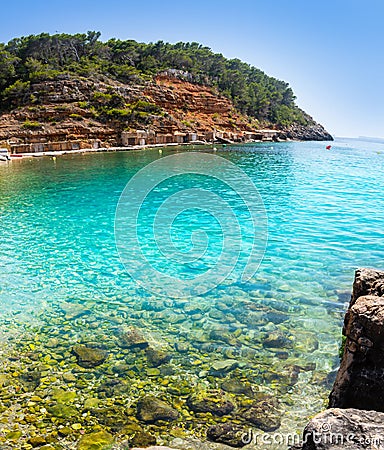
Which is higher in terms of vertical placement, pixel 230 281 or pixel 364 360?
pixel 364 360

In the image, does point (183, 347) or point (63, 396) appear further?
point (183, 347)

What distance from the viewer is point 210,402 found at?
509 cm

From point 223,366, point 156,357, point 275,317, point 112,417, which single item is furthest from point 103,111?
point 112,417

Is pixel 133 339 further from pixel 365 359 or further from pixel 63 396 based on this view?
pixel 365 359

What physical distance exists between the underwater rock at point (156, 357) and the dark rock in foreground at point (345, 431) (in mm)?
3765

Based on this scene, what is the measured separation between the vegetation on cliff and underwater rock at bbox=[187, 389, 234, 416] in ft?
195

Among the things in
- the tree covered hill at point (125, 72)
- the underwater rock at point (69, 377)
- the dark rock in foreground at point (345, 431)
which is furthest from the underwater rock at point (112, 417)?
the tree covered hill at point (125, 72)

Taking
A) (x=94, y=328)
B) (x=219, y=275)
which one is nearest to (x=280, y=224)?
(x=219, y=275)

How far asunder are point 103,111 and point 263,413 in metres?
60.9

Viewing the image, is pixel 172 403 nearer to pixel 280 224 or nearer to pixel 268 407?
pixel 268 407

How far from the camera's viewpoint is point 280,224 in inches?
580

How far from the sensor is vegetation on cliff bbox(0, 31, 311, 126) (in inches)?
2447

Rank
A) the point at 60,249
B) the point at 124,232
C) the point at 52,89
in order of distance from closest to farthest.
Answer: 1. the point at 60,249
2. the point at 124,232
3. the point at 52,89

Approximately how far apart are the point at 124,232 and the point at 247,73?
374 ft
